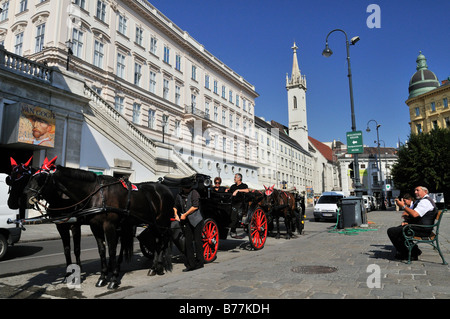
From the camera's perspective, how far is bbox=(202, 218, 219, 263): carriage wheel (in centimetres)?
733

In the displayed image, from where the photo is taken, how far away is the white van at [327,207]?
21141 mm

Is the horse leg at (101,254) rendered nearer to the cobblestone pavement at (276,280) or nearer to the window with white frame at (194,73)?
the cobblestone pavement at (276,280)

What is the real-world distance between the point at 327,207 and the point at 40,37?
24.9 metres

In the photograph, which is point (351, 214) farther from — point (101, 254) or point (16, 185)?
point (16, 185)

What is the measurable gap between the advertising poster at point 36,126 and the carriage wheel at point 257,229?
43.9 feet

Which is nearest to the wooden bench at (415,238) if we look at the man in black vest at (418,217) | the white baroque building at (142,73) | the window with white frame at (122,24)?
the man in black vest at (418,217)

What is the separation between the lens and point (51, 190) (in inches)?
202

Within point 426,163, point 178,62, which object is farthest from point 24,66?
point 426,163

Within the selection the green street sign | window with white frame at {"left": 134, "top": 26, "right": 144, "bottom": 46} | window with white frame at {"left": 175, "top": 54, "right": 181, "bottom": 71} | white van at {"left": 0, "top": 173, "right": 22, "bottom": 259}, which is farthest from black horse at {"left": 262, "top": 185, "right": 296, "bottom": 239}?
window with white frame at {"left": 175, "top": 54, "right": 181, "bottom": 71}

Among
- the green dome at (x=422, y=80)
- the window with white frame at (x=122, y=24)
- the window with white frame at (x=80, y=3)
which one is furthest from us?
the green dome at (x=422, y=80)

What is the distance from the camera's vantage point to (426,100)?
57812mm
